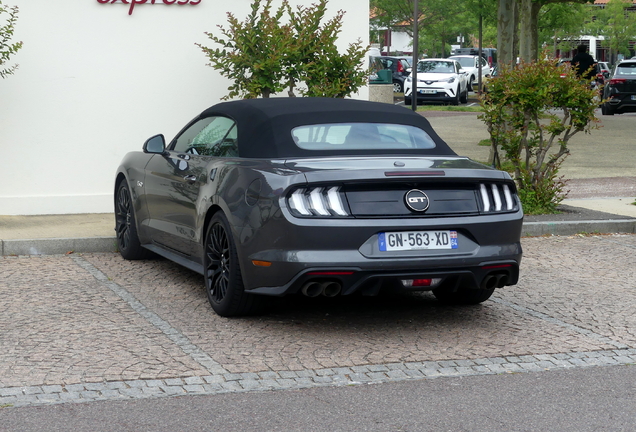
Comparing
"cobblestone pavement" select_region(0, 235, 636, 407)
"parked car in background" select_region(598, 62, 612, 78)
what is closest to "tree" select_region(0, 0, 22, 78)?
"cobblestone pavement" select_region(0, 235, 636, 407)

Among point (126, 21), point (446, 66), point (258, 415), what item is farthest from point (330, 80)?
point (446, 66)

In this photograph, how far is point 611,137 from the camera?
73.2 ft

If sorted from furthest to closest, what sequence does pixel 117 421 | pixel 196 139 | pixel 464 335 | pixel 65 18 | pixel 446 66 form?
pixel 446 66
pixel 65 18
pixel 196 139
pixel 464 335
pixel 117 421

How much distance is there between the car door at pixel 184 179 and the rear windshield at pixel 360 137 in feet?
1.83

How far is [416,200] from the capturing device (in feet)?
18.7

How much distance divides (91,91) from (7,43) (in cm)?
104

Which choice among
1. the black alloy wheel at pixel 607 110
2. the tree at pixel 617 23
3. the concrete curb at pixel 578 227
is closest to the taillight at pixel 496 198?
the concrete curb at pixel 578 227

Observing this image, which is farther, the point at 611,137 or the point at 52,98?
the point at 611,137

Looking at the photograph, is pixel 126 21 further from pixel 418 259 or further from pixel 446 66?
pixel 446 66

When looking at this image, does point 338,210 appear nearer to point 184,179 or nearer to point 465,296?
point 465,296

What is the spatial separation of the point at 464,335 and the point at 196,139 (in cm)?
265

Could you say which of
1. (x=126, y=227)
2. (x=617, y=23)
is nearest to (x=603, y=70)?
(x=617, y=23)

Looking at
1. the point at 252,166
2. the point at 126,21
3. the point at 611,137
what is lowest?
the point at 611,137

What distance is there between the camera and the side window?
675cm
